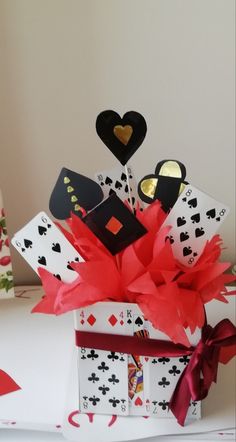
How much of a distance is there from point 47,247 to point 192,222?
7.1 inches

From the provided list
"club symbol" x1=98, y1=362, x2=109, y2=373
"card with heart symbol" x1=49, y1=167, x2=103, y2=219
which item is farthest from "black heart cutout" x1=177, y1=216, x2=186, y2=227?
"club symbol" x1=98, y1=362, x2=109, y2=373

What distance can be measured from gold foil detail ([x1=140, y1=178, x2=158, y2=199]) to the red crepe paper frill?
0.08 feet

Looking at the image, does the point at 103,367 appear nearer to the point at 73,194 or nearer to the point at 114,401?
the point at 114,401

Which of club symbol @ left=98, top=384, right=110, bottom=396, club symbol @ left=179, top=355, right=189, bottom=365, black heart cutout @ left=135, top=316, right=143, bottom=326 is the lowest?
club symbol @ left=98, top=384, right=110, bottom=396

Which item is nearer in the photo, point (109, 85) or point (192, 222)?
point (192, 222)

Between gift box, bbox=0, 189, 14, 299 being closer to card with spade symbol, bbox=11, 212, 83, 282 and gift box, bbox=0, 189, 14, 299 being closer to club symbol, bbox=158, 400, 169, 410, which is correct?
card with spade symbol, bbox=11, 212, 83, 282

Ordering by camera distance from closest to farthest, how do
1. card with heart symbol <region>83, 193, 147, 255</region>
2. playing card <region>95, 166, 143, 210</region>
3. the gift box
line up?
1. card with heart symbol <region>83, 193, 147, 255</region>
2. playing card <region>95, 166, 143, 210</region>
3. the gift box

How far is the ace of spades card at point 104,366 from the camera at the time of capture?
67 centimetres

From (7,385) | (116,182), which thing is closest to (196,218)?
(116,182)

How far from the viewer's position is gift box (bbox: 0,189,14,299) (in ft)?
3.04

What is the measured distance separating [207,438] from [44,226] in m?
0.33

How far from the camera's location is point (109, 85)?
103 centimetres

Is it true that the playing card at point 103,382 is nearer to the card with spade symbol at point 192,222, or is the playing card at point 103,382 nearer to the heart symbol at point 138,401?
the heart symbol at point 138,401

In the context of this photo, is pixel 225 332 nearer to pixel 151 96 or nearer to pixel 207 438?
pixel 207 438
